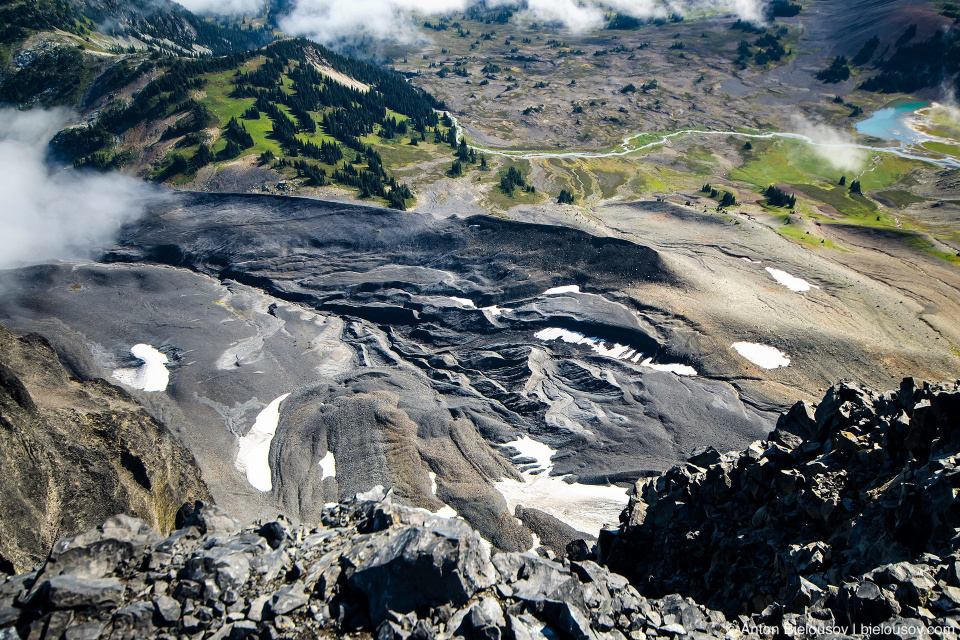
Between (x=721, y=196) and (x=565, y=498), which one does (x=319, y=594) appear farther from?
(x=721, y=196)

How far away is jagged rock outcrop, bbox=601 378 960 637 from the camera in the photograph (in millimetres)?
13586

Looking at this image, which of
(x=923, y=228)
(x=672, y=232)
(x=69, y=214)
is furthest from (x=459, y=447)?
(x=923, y=228)

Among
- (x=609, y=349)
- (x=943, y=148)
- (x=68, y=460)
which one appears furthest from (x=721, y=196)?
(x=68, y=460)

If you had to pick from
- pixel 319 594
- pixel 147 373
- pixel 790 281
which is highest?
pixel 319 594

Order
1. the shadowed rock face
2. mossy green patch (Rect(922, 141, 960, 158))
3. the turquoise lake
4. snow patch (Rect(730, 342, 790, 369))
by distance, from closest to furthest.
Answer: the shadowed rock face → snow patch (Rect(730, 342, 790, 369)) → mossy green patch (Rect(922, 141, 960, 158)) → the turquoise lake

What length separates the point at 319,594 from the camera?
1420 cm

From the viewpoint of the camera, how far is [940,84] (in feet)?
424

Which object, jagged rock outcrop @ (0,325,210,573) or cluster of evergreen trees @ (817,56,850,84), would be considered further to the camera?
cluster of evergreen trees @ (817,56,850,84)

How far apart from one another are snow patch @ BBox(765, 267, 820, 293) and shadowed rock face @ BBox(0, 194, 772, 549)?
13.1m

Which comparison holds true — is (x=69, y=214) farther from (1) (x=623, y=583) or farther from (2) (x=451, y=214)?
(1) (x=623, y=583)

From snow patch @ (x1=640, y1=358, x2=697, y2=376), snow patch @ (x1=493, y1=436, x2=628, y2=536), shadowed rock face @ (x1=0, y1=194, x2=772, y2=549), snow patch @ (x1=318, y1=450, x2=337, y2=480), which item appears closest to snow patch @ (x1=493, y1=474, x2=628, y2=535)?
snow patch @ (x1=493, y1=436, x2=628, y2=536)

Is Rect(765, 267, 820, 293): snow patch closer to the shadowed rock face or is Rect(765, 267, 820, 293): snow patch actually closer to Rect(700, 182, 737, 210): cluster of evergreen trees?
the shadowed rock face

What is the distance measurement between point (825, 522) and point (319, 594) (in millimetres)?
17323

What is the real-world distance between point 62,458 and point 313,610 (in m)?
17.7
